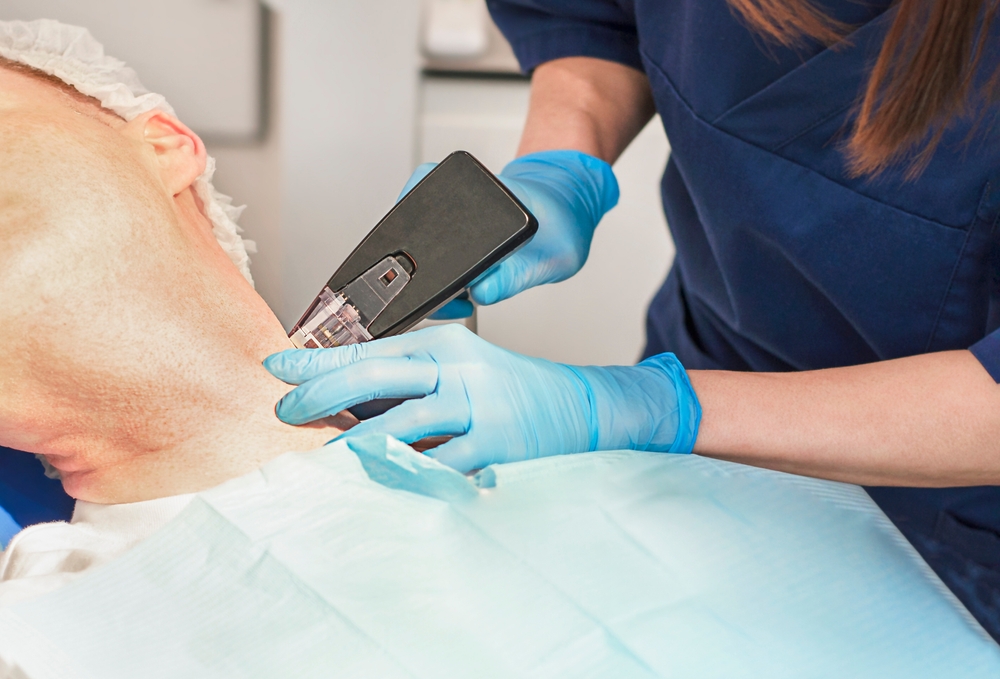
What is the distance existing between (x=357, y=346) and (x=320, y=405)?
0.06 meters

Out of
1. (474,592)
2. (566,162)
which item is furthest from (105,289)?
(566,162)

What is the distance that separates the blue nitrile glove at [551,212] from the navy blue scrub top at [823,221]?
0.11 metres

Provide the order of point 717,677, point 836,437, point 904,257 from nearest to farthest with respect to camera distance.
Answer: point 717,677 < point 836,437 < point 904,257

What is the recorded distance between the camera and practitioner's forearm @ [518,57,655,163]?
1046 millimetres

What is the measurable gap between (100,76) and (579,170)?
521 millimetres

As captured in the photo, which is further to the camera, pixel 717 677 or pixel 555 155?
pixel 555 155

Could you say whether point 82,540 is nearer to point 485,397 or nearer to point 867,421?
point 485,397

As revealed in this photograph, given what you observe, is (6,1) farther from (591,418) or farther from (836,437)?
(836,437)

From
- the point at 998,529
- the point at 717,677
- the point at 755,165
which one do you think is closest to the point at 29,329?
the point at 717,677

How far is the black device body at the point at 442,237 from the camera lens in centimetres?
65

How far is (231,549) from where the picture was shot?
61 cm

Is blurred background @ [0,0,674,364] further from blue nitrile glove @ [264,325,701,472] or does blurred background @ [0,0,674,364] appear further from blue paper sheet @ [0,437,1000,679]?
blue paper sheet @ [0,437,1000,679]

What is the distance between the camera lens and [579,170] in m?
0.98

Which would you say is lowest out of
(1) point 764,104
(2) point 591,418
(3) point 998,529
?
(3) point 998,529
